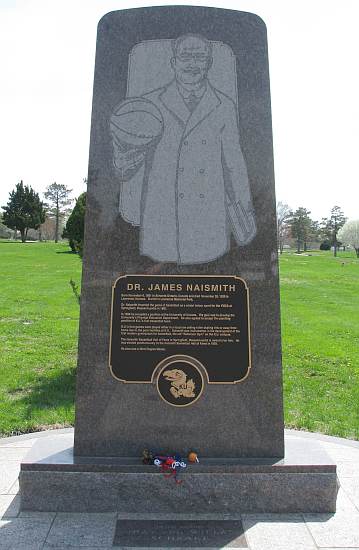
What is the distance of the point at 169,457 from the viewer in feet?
15.1

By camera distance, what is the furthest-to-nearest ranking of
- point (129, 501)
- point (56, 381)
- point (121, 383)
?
point (56, 381)
point (121, 383)
point (129, 501)

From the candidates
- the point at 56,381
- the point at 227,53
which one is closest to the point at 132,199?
the point at 227,53

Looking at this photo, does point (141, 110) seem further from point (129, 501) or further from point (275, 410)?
point (129, 501)

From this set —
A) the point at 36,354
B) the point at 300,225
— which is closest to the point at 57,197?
the point at 300,225

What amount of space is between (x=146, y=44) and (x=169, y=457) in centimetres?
393

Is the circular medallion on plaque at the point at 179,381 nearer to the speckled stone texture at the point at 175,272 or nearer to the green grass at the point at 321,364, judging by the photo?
the speckled stone texture at the point at 175,272

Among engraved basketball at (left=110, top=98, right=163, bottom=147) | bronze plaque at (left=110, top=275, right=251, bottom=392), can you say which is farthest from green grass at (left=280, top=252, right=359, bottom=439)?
engraved basketball at (left=110, top=98, right=163, bottom=147)

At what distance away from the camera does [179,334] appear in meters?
4.82

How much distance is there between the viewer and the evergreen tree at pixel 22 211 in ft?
237

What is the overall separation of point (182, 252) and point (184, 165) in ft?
2.78

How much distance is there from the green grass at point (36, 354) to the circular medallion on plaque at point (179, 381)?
2983mm

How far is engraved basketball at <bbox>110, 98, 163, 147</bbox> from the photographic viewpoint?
16.3 feet

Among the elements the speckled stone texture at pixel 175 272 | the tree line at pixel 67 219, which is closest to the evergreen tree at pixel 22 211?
the tree line at pixel 67 219

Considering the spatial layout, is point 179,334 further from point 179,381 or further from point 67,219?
point 67,219
